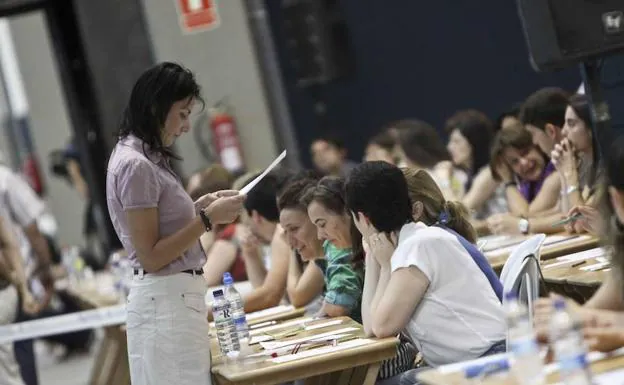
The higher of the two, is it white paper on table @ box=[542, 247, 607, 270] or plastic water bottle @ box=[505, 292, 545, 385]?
plastic water bottle @ box=[505, 292, 545, 385]

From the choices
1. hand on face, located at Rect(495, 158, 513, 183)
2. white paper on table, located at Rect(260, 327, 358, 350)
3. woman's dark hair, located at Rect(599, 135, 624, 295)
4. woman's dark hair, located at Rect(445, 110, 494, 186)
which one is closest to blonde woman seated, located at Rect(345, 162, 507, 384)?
white paper on table, located at Rect(260, 327, 358, 350)

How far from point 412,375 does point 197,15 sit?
888 centimetres

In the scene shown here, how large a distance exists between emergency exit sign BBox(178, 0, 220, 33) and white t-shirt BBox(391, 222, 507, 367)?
891 cm

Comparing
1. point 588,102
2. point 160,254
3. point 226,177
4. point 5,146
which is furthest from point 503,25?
point 5,146

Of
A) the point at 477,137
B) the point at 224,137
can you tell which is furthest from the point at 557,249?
the point at 224,137

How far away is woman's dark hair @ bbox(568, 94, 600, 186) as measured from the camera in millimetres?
6578

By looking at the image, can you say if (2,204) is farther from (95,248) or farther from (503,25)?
(95,248)

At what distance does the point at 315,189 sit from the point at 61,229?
13916 mm

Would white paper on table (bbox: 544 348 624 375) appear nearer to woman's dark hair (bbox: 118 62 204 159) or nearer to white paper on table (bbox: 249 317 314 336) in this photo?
woman's dark hair (bbox: 118 62 204 159)

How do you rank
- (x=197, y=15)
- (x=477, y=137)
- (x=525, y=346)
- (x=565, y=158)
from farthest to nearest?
(x=197, y=15)
(x=477, y=137)
(x=565, y=158)
(x=525, y=346)

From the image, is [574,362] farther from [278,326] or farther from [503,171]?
[503,171]

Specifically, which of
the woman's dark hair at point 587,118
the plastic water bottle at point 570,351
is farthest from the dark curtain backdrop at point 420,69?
the plastic water bottle at point 570,351

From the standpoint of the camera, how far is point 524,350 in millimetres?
3271

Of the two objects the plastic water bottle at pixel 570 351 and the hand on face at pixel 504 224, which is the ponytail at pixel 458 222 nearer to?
the hand on face at pixel 504 224
